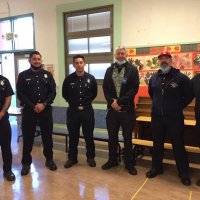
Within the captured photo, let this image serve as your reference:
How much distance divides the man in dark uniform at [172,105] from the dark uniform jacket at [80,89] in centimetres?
88

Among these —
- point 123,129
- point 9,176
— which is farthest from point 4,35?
point 123,129

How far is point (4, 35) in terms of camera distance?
20.1ft

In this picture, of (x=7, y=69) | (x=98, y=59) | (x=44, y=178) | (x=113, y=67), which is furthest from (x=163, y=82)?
(x=7, y=69)

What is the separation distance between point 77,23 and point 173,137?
10.8 ft

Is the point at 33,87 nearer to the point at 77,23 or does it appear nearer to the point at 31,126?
the point at 31,126

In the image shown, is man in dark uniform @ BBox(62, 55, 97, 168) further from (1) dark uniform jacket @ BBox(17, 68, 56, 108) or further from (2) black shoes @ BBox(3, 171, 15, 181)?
(2) black shoes @ BBox(3, 171, 15, 181)

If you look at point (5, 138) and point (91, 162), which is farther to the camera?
point (91, 162)

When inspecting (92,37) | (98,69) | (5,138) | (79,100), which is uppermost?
(92,37)

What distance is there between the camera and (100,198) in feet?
8.88

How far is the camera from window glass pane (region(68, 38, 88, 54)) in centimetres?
523

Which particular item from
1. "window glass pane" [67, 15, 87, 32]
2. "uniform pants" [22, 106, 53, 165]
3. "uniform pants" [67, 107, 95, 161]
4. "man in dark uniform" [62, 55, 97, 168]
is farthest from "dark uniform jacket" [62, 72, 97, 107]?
"window glass pane" [67, 15, 87, 32]

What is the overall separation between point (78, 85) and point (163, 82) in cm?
113

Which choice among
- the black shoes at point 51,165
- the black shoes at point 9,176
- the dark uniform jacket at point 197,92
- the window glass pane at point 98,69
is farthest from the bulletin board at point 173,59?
the black shoes at point 9,176

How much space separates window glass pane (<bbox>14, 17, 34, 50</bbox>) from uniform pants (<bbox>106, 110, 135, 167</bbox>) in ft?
11.2
